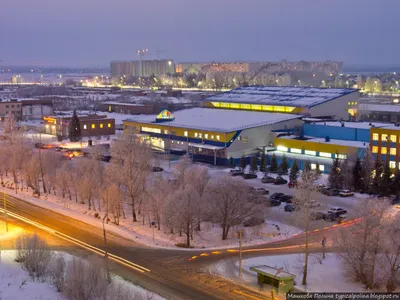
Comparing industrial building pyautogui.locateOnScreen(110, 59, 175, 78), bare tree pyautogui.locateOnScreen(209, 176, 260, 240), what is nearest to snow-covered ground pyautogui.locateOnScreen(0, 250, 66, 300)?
bare tree pyautogui.locateOnScreen(209, 176, 260, 240)

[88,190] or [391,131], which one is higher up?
[391,131]

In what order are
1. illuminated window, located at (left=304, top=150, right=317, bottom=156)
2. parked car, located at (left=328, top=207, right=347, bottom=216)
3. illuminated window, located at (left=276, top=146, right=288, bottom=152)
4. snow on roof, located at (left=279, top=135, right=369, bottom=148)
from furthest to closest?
illuminated window, located at (left=276, top=146, right=288, bottom=152)
illuminated window, located at (left=304, top=150, right=317, bottom=156)
snow on roof, located at (left=279, top=135, right=369, bottom=148)
parked car, located at (left=328, top=207, right=347, bottom=216)

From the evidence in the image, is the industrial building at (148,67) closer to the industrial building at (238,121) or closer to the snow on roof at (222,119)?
the industrial building at (238,121)

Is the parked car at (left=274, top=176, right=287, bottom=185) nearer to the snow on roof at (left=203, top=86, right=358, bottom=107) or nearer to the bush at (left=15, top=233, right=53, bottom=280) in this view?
the snow on roof at (left=203, top=86, right=358, bottom=107)

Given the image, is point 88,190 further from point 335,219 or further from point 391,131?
point 391,131

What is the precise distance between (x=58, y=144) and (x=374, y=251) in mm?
33127

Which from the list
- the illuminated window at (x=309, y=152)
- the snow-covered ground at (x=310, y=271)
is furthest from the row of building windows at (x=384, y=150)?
the snow-covered ground at (x=310, y=271)

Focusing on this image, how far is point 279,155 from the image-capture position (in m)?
32.8

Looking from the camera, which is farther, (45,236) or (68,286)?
(45,236)

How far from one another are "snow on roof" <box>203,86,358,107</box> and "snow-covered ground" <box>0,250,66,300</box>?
29.1 m

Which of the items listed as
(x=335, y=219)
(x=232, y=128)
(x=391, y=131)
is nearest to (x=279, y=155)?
Answer: (x=232, y=128)

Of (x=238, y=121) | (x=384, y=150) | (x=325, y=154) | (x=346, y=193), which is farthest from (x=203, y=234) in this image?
(x=238, y=121)

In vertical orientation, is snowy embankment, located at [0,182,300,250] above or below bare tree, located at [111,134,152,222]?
below

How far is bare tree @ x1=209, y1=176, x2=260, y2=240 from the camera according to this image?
1919cm
